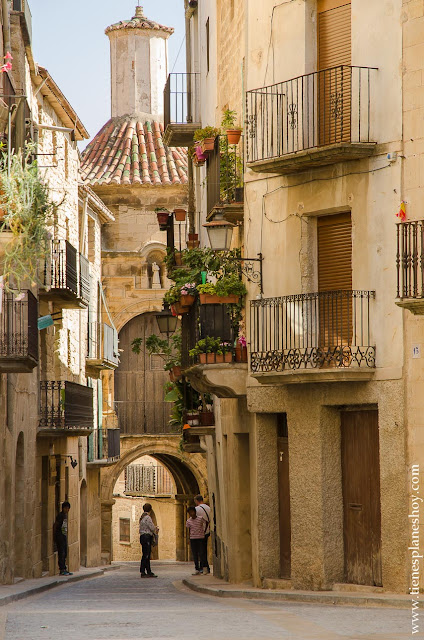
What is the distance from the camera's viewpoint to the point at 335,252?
1703 centimetres

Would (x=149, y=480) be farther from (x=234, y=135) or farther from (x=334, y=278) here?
(x=334, y=278)

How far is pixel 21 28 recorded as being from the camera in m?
24.4

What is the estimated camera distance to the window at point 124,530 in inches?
1872

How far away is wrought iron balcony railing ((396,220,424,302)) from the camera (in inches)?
567

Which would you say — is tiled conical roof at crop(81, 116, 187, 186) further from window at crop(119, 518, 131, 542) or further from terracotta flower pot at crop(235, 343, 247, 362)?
terracotta flower pot at crop(235, 343, 247, 362)

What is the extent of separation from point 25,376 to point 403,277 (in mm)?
11600

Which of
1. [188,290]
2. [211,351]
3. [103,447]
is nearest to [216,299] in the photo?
[211,351]

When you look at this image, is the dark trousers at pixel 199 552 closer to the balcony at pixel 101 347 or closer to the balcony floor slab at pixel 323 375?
the balcony floor slab at pixel 323 375

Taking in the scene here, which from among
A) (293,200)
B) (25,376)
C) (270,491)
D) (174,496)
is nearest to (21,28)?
(25,376)

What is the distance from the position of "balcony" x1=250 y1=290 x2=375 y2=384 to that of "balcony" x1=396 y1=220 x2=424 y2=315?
1.03 meters

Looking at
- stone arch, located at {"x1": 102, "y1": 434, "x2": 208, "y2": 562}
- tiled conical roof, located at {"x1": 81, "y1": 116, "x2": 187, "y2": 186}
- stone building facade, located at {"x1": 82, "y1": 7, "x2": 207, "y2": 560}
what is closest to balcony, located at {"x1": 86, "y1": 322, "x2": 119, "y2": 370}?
stone building facade, located at {"x1": 82, "y1": 7, "x2": 207, "y2": 560}

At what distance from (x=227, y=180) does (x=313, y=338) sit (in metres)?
3.93

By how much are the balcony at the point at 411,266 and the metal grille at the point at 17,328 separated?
7.16 meters

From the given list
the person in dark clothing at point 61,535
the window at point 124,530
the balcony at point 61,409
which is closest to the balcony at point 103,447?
the balcony at point 61,409
